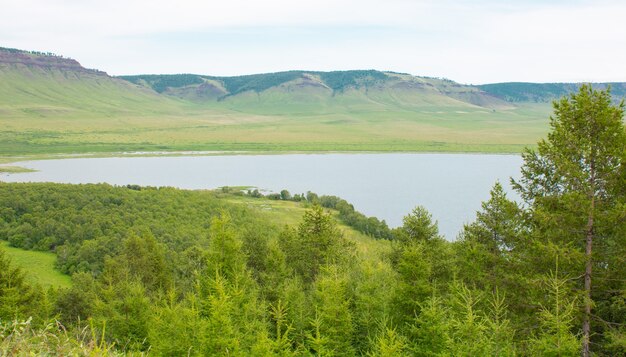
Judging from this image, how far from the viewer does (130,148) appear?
182125 millimetres

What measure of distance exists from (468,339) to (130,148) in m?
184

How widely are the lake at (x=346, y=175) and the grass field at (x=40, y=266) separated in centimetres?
4617

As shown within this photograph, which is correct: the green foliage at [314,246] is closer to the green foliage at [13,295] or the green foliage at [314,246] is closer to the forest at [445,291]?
the forest at [445,291]

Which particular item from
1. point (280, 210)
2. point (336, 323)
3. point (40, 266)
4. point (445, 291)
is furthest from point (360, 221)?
point (336, 323)

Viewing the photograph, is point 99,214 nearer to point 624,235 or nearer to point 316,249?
point 316,249

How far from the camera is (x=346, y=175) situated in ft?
429

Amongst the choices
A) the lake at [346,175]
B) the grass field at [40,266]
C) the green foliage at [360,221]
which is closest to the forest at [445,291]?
the grass field at [40,266]

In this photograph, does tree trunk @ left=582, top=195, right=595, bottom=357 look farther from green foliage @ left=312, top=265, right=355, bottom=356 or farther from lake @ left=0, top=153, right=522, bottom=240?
lake @ left=0, top=153, right=522, bottom=240

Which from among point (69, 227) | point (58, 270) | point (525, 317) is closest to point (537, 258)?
point (525, 317)

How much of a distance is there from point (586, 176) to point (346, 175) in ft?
384

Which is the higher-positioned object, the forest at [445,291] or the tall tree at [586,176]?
the tall tree at [586,176]

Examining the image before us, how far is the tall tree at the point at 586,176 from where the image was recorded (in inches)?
523

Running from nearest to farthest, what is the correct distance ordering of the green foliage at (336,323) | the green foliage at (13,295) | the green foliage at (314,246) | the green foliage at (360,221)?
1. the green foliage at (336,323)
2. the green foliage at (13,295)
3. the green foliage at (314,246)
4. the green foliage at (360,221)

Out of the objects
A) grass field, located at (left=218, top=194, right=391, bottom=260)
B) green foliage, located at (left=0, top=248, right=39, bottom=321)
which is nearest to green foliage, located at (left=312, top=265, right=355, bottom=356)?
green foliage, located at (left=0, top=248, right=39, bottom=321)
